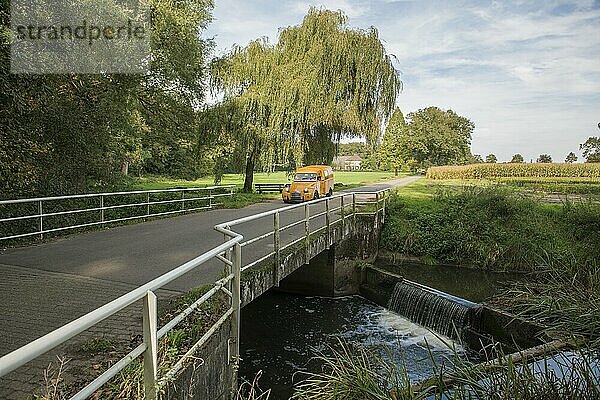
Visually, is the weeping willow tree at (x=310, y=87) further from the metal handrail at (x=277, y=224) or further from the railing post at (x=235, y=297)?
the railing post at (x=235, y=297)

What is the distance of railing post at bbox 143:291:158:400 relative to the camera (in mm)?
2941

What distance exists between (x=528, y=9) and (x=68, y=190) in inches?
614

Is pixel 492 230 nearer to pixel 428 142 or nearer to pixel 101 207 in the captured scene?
pixel 101 207

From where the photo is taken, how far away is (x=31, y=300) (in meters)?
5.55

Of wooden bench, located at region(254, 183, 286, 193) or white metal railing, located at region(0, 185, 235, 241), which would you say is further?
wooden bench, located at region(254, 183, 286, 193)

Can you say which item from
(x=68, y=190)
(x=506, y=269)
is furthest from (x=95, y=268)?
(x=506, y=269)

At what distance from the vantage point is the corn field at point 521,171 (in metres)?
39.5

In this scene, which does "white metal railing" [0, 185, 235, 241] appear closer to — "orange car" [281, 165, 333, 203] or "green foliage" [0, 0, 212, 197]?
"green foliage" [0, 0, 212, 197]

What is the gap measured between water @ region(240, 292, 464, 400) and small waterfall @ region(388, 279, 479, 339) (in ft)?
0.77

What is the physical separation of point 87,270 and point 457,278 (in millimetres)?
12099

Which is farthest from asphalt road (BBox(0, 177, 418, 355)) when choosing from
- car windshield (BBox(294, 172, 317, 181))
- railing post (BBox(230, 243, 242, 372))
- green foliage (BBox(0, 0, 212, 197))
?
car windshield (BBox(294, 172, 317, 181))

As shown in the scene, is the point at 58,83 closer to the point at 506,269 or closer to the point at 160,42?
the point at 160,42

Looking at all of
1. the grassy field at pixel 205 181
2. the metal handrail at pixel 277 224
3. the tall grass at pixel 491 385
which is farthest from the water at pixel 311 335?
the grassy field at pixel 205 181

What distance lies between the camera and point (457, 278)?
15.7 m
